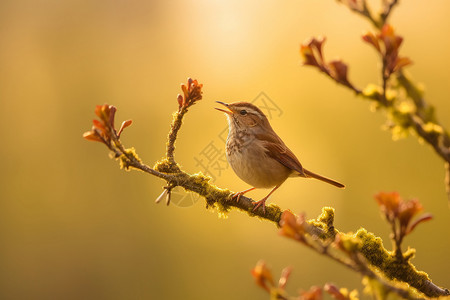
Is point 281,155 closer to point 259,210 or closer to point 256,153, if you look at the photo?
point 256,153

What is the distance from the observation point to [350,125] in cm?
1540

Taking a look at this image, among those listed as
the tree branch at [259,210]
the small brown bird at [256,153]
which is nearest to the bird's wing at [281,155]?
the small brown bird at [256,153]

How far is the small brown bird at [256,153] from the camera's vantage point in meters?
5.10

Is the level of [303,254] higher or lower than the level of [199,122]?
lower

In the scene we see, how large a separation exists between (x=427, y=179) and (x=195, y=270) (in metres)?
7.64

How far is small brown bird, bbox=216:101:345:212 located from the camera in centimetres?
510

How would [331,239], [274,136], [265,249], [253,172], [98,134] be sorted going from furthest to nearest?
[265,249], [274,136], [253,172], [331,239], [98,134]

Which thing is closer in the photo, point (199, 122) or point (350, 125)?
point (350, 125)

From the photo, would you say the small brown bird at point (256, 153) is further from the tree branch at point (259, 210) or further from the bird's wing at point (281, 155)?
the tree branch at point (259, 210)

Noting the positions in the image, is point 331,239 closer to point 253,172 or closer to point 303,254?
point 253,172

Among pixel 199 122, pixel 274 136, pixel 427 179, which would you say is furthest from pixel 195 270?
pixel 274 136

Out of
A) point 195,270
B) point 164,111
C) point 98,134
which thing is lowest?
point 195,270

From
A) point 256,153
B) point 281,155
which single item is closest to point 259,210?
point 256,153

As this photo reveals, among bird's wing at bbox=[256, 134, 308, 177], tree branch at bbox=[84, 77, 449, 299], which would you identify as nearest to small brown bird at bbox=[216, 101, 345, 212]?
bird's wing at bbox=[256, 134, 308, 177]
